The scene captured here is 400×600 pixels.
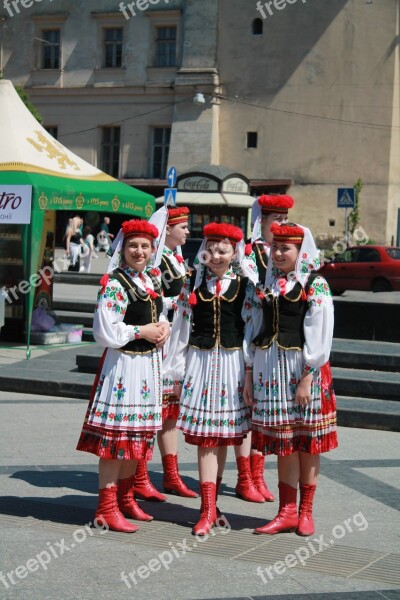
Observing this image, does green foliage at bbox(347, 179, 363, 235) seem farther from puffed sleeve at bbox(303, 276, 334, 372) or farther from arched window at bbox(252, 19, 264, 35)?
puffed sleeve at bbox(303, 276, 334, 372)

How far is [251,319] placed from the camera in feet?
21.7

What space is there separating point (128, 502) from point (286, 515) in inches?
39.6

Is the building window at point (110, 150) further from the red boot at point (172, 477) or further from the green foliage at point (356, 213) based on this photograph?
the red boot at point (172, 477)

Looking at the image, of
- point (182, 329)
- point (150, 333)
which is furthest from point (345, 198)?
point (150, 333)

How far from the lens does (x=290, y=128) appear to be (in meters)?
42.0

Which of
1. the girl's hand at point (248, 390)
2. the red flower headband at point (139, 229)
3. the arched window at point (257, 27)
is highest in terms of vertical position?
the arched window at point (257, 27)

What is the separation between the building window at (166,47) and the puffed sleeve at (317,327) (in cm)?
3838

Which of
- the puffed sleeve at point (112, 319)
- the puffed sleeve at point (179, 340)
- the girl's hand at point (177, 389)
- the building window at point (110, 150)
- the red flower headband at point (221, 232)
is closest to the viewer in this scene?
the puffed sleeve at point (112, 319)

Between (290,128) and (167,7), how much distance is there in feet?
23.8

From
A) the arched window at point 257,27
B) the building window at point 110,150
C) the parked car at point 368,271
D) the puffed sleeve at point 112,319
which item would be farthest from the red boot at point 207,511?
the building window at point 110,150

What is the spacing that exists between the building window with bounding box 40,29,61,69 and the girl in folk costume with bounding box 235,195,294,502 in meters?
39.6

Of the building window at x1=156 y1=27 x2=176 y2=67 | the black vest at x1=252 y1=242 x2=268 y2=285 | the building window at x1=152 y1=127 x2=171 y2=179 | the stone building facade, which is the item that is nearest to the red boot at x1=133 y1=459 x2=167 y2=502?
the black vest at x1=252 y1=242 x2=268 y2=285

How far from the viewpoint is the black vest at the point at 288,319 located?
21.1 feet

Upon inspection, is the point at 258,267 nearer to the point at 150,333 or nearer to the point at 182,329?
the point at 182,329
